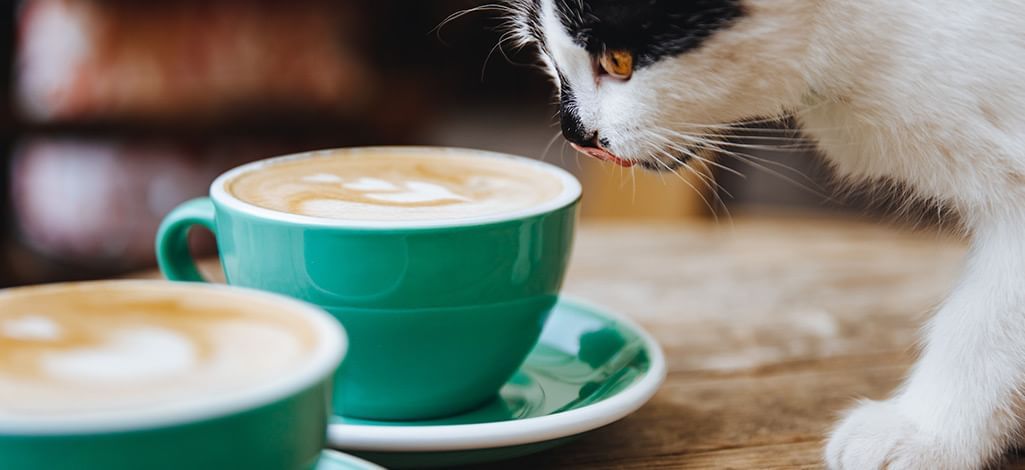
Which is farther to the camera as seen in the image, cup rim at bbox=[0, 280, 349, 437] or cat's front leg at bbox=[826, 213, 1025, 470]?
cat's front leg at bbox=[826, 213, 1025, 470]

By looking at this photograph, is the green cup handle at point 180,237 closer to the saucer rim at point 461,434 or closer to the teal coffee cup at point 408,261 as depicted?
the teal coffee cup at point 408,261

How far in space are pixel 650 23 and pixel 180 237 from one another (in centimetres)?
29

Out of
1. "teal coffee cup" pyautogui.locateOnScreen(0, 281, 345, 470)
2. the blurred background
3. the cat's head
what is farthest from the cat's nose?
the blurred background

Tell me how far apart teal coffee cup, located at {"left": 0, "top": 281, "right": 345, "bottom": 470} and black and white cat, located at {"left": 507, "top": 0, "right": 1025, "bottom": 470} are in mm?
233

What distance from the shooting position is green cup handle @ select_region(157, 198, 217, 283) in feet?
1.86

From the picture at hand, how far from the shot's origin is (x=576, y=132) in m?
0.58

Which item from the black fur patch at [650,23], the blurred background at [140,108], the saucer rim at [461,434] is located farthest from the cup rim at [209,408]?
the blurred background at [140,108]

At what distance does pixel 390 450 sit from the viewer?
469mm

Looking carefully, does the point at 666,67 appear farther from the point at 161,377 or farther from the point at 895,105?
the point at 161,377

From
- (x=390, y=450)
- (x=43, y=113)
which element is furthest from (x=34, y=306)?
(x=43, y=113)

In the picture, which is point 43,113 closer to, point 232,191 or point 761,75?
point 232,191

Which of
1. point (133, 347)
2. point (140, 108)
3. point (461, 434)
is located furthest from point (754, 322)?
point (140, 108)

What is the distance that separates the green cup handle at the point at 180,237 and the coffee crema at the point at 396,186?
0.10ft

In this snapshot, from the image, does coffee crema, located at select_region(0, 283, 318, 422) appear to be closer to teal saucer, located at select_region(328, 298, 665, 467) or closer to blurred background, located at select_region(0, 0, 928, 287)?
teal saucer, located at select_region(328, 298, 665, 467)
